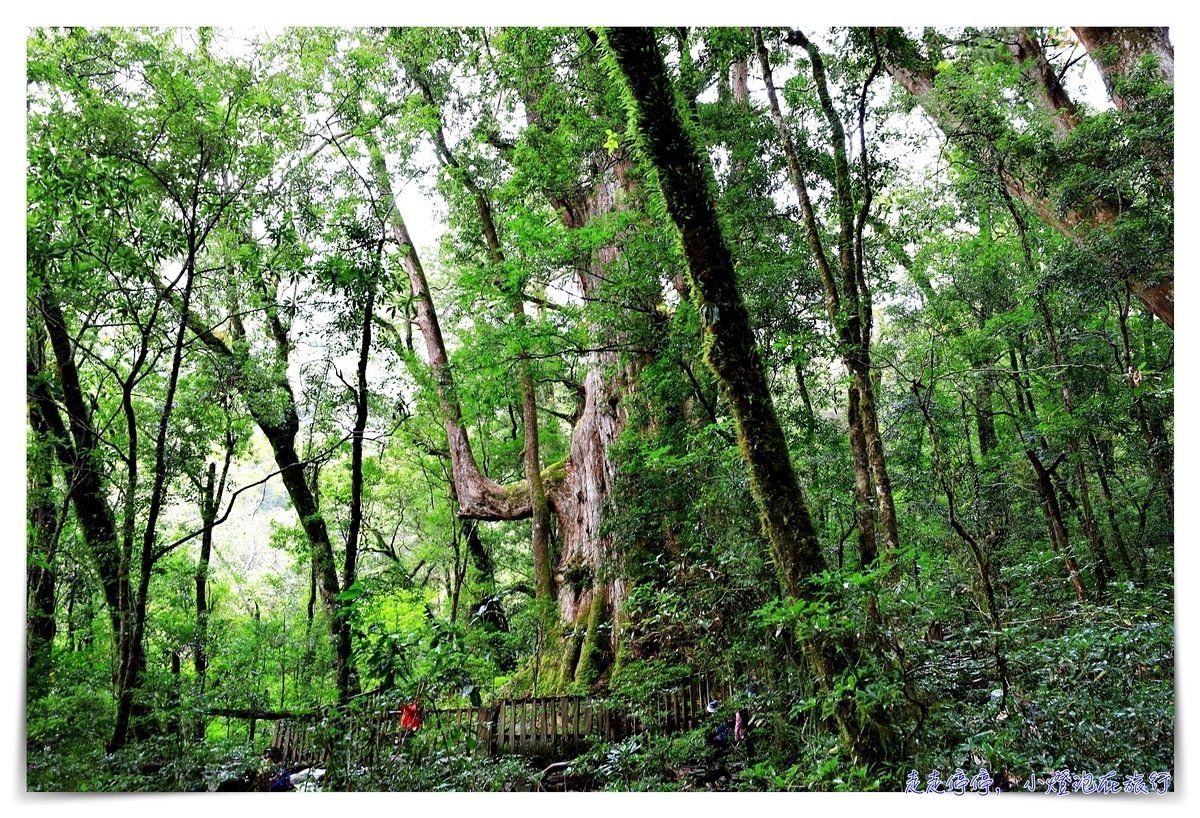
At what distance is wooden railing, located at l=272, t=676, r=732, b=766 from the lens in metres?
3.43

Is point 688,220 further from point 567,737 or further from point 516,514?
point 516,514

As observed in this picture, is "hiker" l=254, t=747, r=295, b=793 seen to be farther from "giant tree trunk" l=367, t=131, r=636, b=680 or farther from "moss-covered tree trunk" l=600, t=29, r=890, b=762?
"moss-covered tree trunk" l=600, t=29, r=890, b=762

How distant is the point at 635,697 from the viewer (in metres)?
4.25

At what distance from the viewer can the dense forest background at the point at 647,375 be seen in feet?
9.43

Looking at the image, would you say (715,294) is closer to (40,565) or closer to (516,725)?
(516,725)

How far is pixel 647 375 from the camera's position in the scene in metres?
5.09

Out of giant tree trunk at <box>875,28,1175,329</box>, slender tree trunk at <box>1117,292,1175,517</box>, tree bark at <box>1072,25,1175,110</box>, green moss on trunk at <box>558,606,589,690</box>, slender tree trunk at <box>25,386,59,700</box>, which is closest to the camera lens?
slender tree trunk at <box>25,386,59,700</box>

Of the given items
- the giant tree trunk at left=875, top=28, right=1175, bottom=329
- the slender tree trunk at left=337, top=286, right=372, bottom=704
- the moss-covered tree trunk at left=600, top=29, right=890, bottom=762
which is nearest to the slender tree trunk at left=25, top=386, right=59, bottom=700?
the slender tree trunk at left=337, top=286, right=372, bottom=704

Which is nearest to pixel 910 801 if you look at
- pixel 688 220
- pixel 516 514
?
pixel 688 220

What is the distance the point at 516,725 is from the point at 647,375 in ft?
8.84

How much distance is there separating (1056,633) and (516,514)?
4881 millimetres

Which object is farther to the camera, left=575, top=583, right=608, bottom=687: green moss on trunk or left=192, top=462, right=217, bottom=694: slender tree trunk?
left=192, top=462, right=217, bottom=694: slender tree trunk

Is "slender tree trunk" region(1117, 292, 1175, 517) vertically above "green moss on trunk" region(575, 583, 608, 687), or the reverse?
"slender tree trunk" region(1117, 292, 1175, 517)

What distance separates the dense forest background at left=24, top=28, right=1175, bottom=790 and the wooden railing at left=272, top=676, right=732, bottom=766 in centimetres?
13
